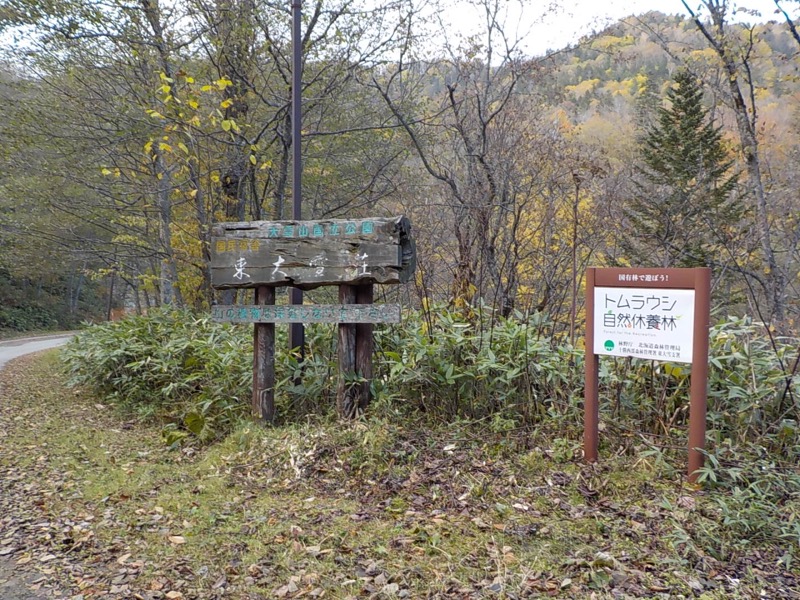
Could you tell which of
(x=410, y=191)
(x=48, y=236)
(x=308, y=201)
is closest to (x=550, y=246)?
(x=410, y=191)

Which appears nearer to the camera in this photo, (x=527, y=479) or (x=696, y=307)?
(x=696, y=307)

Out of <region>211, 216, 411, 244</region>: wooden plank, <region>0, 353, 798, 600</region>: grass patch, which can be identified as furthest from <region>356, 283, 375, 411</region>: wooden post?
<region>211, 216, 411, 244</region>: wooden plank

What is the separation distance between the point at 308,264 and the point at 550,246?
14.0 feet

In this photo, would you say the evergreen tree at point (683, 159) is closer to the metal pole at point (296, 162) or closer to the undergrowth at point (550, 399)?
the undergrowth at point (550, 399)

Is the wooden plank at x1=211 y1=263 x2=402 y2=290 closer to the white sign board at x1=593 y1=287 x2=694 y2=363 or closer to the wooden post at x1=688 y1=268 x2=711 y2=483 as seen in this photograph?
the white sign board at x1=593 y1=287 x2=694 y2=363

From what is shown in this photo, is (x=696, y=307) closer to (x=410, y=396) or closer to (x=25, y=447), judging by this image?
(x=410, y=396)

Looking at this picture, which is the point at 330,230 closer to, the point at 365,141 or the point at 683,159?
the point at 365,141

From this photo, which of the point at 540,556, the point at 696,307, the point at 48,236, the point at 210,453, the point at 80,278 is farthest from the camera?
the point at 80,278

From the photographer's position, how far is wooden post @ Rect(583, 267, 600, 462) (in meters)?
4.42

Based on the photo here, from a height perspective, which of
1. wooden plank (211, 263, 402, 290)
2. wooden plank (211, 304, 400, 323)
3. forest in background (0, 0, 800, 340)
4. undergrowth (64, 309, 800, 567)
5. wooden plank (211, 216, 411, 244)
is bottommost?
undergrowth (64, 309, 800, 567)

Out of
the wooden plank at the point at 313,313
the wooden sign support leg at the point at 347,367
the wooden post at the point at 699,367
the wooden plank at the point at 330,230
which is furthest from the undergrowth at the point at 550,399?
the wooden plank at the point at 330,230

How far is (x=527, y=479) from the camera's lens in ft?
14.0

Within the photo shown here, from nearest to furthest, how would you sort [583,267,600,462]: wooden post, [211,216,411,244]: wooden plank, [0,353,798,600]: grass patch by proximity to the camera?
[0,353,798,600]: grass patch
[583,267,600,462]: wooden post
[211,216,411,244]: wooden plank

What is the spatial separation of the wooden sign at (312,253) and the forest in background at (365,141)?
4.83 feet
